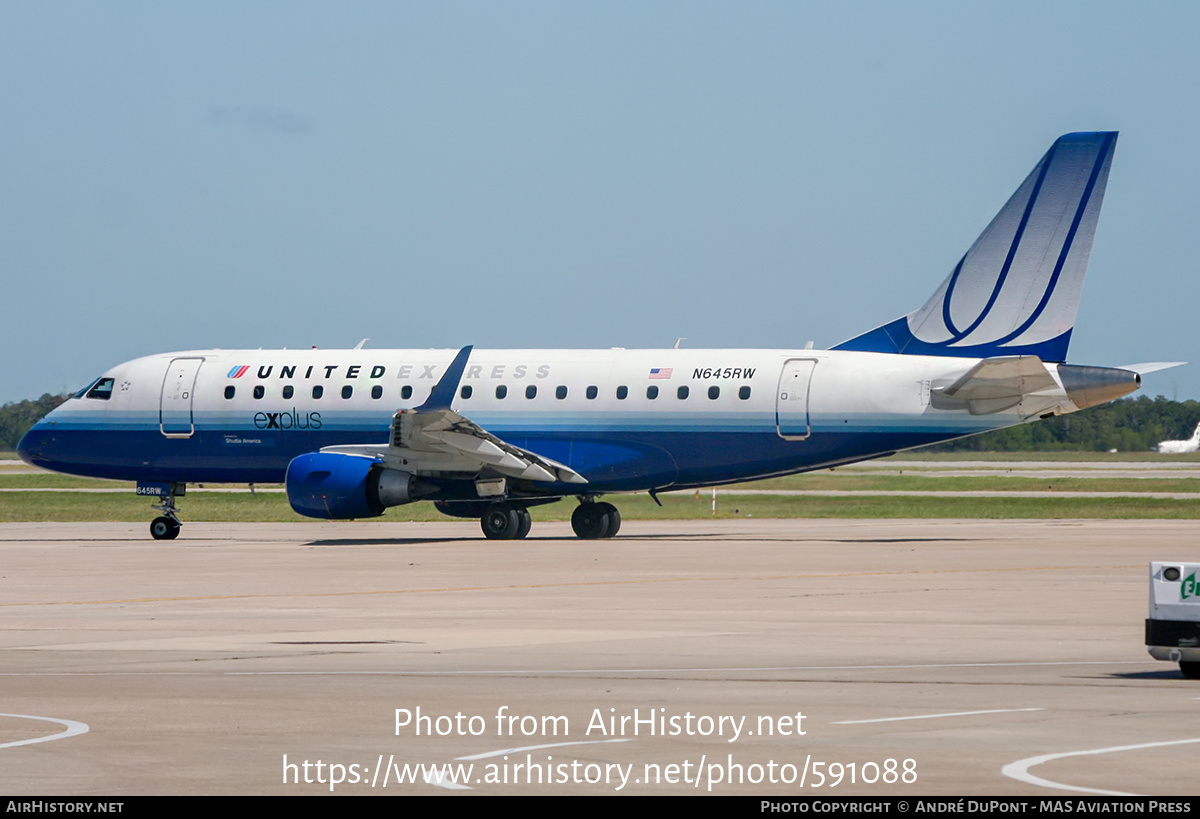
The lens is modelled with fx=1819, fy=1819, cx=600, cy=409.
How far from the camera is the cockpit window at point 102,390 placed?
45.5m

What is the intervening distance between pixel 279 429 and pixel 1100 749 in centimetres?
3388

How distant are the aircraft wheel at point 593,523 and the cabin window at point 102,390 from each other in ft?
40.2

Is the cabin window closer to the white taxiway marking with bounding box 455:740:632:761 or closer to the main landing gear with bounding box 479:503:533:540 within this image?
the main landing gear with bounding box 479:503:533:540

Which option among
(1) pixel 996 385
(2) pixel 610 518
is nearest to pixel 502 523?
(2) pixel 610 518

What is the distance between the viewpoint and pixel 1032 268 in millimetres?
38812

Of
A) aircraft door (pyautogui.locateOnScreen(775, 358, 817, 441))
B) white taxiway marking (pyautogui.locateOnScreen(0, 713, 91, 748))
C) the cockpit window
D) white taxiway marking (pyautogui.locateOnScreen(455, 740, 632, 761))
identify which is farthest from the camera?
the cockpit window

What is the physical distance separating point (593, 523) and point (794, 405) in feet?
20.7

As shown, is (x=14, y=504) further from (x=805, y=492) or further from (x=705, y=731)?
(x=705, y=731)

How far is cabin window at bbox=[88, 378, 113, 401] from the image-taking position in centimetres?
4547

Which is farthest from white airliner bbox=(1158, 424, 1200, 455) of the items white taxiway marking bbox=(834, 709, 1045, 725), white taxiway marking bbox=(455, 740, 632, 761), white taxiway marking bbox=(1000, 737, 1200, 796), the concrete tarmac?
white taxiway marking bbox=(455, 740, 632, 761)

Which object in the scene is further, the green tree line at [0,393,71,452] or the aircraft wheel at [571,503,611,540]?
the green tree line at [0,393,71,452]

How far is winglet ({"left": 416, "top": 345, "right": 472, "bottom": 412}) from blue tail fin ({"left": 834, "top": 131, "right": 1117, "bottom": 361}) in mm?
10015
